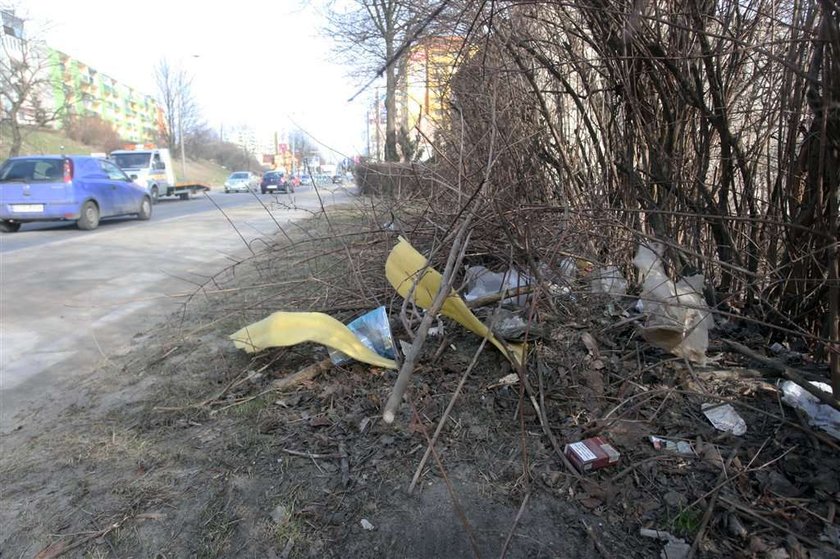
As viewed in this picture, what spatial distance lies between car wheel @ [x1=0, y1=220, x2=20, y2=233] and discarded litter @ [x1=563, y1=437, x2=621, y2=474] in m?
13.9

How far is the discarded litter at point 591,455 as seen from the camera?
2.25m

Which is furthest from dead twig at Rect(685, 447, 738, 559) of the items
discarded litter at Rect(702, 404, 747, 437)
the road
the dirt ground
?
the road

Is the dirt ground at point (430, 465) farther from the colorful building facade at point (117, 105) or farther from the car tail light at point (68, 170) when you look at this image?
the colorful building facade at point (117, 105)

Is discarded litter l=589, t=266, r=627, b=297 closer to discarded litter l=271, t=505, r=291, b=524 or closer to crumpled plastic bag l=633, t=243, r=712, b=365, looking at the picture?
crumpled plastic bag l=633, t=243, r=712, b=365

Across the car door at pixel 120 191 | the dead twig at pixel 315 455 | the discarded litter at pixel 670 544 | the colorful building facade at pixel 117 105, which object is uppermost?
the colorful building facade at pixel 117 105

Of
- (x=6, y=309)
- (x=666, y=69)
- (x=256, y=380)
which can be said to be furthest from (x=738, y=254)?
(x=6, y=309)

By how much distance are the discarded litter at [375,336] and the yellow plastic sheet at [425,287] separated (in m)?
0.22

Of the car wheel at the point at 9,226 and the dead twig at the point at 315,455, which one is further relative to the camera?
the car wheel at the point at 9,226

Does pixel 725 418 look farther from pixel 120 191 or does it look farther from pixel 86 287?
pixel 120 191

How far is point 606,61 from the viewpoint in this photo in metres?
3.38

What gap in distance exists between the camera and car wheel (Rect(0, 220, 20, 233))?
11.8 m

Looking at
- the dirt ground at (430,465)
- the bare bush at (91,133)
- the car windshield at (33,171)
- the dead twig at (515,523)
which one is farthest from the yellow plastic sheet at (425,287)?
the bare bush at (91,133)

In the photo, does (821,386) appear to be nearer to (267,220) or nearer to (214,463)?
(214,463)

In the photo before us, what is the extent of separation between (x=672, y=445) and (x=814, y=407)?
73 cm
